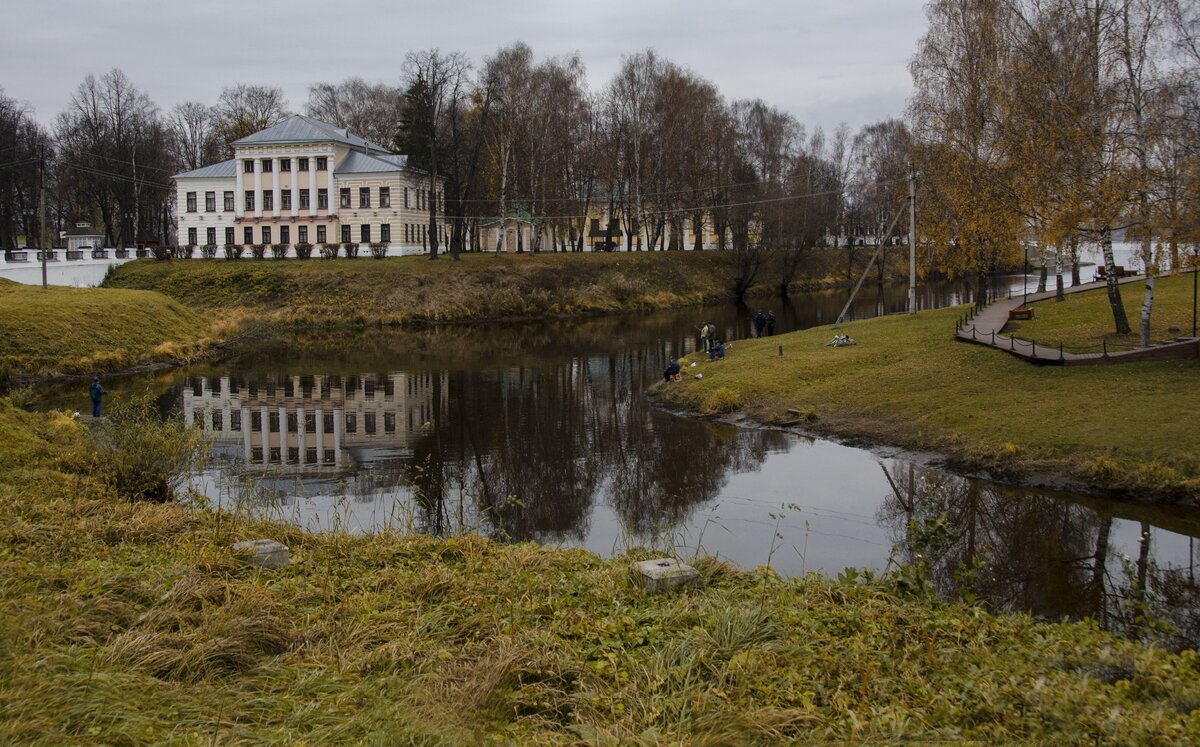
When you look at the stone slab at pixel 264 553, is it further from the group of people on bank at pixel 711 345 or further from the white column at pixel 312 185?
the white column at pixel 312 185

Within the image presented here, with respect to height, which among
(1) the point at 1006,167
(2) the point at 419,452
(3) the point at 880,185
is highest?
(3) the point at 880,185

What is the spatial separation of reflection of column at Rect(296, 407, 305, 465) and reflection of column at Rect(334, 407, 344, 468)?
2.75ft

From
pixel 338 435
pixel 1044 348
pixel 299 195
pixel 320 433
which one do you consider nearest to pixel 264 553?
pixel 338 435

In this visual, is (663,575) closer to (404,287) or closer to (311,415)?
(311,415)

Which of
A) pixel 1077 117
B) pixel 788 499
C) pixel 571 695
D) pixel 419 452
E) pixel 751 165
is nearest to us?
pixel 571 695

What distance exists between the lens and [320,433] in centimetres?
2717

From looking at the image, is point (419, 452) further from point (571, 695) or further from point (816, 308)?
point (816, 308)

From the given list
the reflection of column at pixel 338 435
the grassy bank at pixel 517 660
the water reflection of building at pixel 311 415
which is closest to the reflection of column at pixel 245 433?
the water reflection of building at pixel 311 415

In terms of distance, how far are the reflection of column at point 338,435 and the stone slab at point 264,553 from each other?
10.6 metres

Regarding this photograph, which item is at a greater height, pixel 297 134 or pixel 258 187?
pixel 297 134

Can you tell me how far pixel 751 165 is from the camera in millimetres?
85625

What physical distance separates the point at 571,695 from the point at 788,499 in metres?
11.3

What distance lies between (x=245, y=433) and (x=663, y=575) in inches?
766

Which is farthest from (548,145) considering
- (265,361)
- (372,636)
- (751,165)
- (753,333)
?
(372,636)
